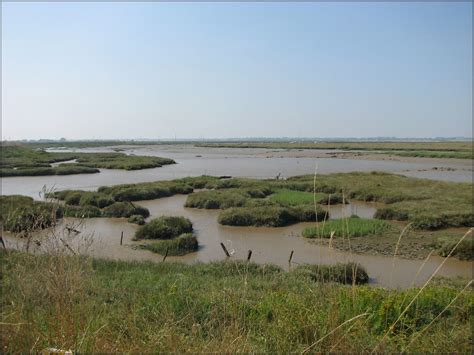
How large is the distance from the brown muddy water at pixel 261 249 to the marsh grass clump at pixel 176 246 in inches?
11.4

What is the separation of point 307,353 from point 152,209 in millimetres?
20928

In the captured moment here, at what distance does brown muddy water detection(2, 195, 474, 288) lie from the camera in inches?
466

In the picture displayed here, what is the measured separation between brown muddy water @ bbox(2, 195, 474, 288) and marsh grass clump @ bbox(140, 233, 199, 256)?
29cm

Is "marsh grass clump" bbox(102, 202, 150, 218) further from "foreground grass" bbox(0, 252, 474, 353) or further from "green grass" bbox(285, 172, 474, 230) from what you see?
"foreground grass" bbox(0, 252, 474, 353)

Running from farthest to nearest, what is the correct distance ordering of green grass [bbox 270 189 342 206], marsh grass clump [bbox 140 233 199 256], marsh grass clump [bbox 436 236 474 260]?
green grass [bbox 270 189 342 206] → marsh grass clump [bbox 140 233 199 256] → marsh grass clump [bbox 436 236 474 260]

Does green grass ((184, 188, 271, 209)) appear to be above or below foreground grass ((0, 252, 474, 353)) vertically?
below

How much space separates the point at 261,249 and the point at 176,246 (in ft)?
10.3

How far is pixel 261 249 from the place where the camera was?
48.3 feet

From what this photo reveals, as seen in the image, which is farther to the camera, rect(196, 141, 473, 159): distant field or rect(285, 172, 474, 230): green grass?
rect(196, 141, 473, 159): distant field

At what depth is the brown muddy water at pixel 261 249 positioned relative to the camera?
11.8 m

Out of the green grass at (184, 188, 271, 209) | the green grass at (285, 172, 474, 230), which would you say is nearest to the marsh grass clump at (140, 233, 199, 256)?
the green grass at (285, 172, 474, 230)

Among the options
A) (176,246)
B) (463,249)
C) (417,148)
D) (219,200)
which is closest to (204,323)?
(176,246)

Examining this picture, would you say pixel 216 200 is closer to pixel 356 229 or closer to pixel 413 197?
pixel 356 229

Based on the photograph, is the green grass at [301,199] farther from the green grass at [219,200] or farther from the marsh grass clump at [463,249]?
the marsh grass clump at [463,249]
